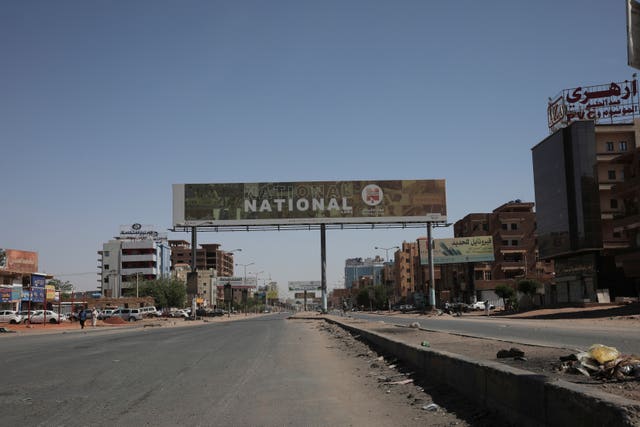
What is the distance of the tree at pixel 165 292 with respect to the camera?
118m

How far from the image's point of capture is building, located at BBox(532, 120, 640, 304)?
58.1 m

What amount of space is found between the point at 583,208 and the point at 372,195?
23.3 metres

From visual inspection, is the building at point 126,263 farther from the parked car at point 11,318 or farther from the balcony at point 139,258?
the parked car at point 11,318

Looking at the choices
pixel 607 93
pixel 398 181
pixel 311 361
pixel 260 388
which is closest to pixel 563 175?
pixel 607 93

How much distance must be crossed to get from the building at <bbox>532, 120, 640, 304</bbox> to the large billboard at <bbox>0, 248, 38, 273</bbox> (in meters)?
67.4

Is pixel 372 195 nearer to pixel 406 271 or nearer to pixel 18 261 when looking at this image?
pixel 18 261

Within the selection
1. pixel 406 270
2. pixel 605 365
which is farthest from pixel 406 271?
pixel 605 365

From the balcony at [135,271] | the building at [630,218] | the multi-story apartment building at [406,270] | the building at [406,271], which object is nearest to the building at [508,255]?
the building at [630,218]

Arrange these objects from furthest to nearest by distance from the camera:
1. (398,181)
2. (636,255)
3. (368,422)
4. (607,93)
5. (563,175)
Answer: (398,181) → (607,93) → (563,175) → (636,255) → (368,422)

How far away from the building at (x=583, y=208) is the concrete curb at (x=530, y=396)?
5238cm

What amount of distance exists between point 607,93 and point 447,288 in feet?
208

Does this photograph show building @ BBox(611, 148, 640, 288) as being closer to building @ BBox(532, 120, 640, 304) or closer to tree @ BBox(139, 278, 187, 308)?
building @ BBox(532, 120, 640, 304)

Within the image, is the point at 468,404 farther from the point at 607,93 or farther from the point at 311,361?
the point at 607,93

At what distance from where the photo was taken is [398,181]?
7250 cm
